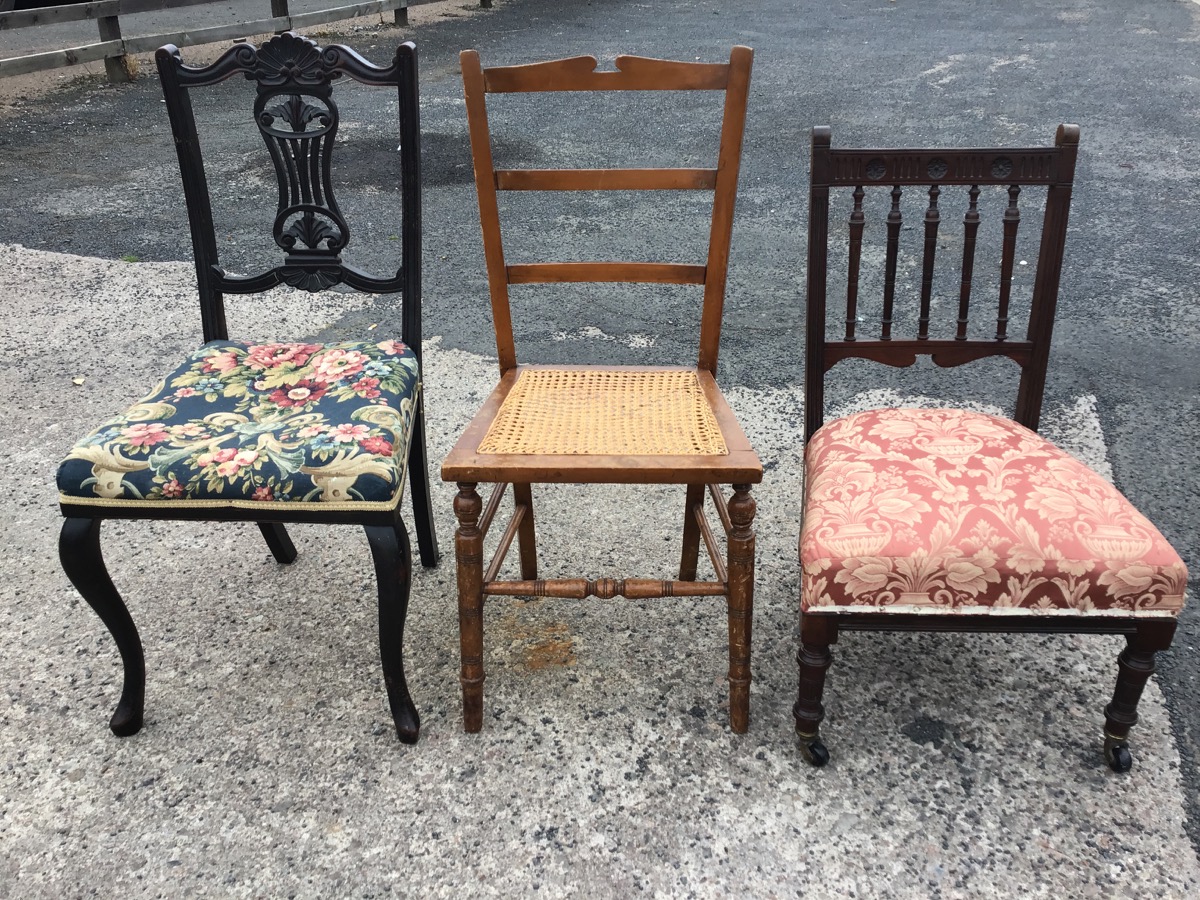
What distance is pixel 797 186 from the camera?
18.0 ft

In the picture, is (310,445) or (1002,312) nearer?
(310,445)

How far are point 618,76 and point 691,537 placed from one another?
1056mm

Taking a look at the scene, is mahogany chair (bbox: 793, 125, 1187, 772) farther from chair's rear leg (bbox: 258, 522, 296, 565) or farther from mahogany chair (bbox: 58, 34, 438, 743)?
chair's rear leg (bbox: 258, 522, 296, 565)

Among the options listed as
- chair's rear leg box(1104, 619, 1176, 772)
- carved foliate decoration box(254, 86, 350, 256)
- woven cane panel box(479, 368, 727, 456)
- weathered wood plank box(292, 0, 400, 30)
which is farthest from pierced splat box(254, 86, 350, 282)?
weathered wood plank box(292, 0, 400, 30)

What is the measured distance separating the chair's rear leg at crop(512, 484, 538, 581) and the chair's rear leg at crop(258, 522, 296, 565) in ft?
1.96

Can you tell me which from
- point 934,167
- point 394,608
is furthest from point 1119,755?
point 394,608

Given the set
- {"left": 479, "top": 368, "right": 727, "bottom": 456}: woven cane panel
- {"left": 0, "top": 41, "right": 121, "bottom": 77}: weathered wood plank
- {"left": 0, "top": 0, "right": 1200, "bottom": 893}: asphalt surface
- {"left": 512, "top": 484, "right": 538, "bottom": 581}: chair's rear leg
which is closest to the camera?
{"left": 479, "top": 368, "right": 727, "bottom": 456}: woven cane panel

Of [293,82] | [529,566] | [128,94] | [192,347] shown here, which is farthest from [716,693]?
[128,94]

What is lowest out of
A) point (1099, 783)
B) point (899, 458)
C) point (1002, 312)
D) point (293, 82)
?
point (1099, 783)

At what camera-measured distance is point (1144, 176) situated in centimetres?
543

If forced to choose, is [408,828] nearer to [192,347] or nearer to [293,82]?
[293,82]

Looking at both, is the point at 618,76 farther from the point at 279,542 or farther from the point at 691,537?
the point at 279,542

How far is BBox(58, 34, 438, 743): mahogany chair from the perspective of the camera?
5.94 feet

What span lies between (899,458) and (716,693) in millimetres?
639
